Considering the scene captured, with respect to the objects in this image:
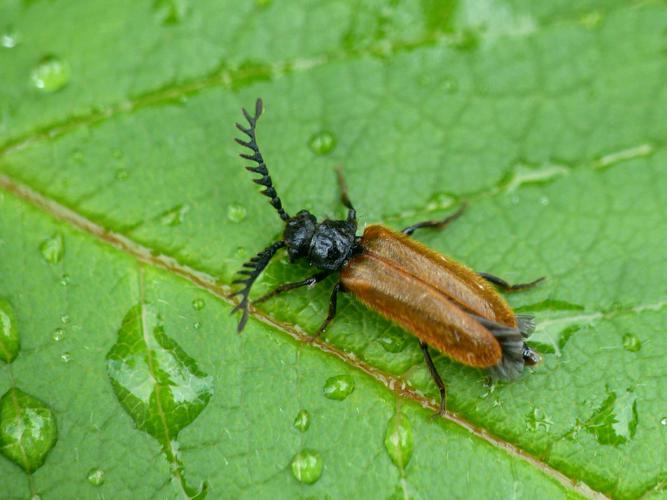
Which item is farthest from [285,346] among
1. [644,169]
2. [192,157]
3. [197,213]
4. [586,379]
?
[644,169]

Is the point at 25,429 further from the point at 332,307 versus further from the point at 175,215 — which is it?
the point at 332,307

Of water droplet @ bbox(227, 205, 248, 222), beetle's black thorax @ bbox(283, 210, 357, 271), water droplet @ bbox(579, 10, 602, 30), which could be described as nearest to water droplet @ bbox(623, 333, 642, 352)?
beetle's black thorax @ bbox(283, 210, 357, 271)

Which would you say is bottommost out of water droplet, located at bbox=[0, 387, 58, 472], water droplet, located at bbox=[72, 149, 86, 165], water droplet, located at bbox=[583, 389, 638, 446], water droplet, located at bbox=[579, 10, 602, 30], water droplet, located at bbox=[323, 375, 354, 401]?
water droplet, located at bbox=[0, 387, 58, 472]

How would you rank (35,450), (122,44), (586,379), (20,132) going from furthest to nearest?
(122,44) → (20,132) → (586,379) → (35,450)

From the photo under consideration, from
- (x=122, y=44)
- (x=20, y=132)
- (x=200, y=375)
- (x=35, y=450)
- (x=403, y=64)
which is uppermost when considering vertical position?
(x=403, y=64)

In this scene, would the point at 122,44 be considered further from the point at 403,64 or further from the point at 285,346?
the point at 285,346

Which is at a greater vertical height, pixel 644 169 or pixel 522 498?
pixel 644 169

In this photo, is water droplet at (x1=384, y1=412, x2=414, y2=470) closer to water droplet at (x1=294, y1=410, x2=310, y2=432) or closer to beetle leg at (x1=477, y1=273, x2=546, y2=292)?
water droplet at (x1=294, y1=410, x2=310, y2=432)

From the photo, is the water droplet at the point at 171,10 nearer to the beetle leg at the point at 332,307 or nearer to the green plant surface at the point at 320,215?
the green plant surface at the point at 320,215
